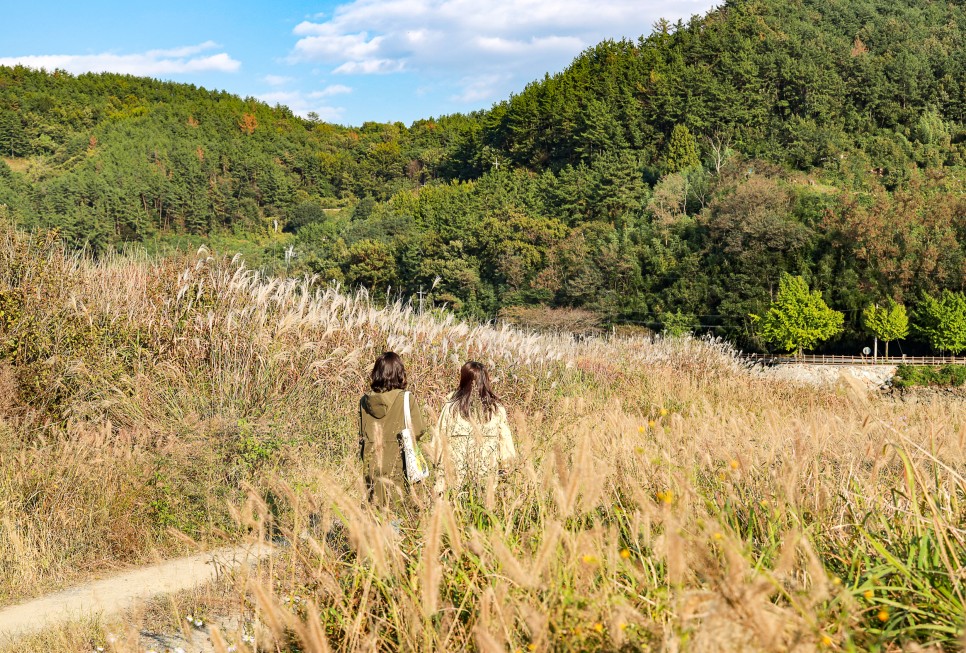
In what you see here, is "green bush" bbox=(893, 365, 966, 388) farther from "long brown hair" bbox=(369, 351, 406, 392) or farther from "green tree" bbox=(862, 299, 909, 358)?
"long brown hair" bbox=(369, 351, 406, 392)

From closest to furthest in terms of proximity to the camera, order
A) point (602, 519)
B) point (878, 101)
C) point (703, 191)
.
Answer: point (602, 519)
point (703, 191)
point (878, 101)

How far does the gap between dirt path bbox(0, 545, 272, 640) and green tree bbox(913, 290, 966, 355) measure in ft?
122

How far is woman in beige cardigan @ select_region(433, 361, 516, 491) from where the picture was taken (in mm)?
3177

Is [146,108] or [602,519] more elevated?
[146,108]

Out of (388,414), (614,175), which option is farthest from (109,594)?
(614,175)

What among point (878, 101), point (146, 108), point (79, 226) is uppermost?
point (146, 108)

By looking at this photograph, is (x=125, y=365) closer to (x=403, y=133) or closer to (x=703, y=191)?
(x=703, y=191)

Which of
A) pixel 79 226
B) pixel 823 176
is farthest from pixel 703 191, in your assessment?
pixel 79 226

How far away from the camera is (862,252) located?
127ft

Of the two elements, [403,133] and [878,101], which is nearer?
[878,101]

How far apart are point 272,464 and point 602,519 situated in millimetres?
3556

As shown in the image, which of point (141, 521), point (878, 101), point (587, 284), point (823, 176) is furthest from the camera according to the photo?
point (878, 101)

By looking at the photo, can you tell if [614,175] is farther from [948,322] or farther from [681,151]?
[948,322]

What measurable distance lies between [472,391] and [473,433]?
1.20 metres
